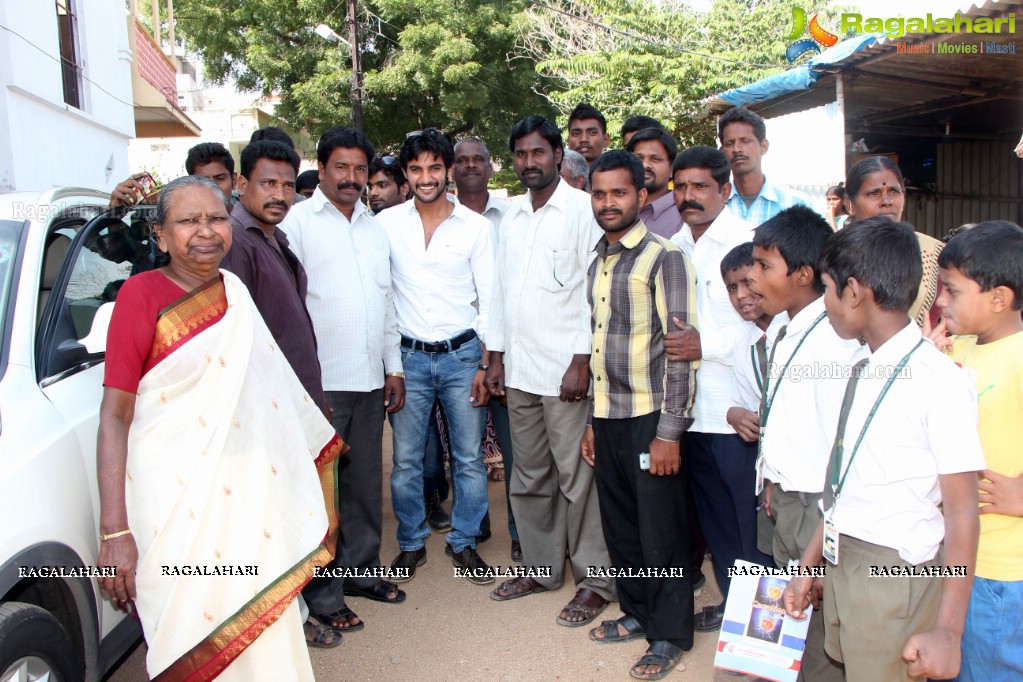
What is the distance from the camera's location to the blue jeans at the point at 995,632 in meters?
2.21

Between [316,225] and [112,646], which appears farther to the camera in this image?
[316,225]

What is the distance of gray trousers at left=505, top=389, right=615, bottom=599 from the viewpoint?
367 cm

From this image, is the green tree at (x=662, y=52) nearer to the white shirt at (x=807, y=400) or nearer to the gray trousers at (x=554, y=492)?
the gray trousers at (x=554, y=492)

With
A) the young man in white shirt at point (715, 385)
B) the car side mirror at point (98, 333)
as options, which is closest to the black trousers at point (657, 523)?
the young man in white shirt at point (715, 385)

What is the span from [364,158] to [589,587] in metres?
2.32

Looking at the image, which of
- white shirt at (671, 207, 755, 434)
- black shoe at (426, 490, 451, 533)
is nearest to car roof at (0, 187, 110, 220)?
white shirt at (671, 207, 755, 434)

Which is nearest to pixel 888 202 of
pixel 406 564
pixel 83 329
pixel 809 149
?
pixel 406 564

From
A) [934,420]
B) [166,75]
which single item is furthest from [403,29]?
[934,420]

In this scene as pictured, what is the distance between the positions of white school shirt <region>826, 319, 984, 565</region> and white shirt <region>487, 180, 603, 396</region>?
5.27 feet

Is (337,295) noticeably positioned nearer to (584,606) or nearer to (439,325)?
(439,325)

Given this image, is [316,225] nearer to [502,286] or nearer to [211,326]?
[502,286]

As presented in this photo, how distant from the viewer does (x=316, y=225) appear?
12.2ft

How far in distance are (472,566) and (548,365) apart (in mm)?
1211

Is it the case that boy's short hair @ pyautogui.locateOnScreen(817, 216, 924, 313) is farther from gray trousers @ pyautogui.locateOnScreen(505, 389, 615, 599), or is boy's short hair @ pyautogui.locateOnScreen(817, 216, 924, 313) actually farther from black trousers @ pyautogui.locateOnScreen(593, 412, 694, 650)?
gray trousers @ pyautogui.locateOnScreen(505, 389, 615, 599)
